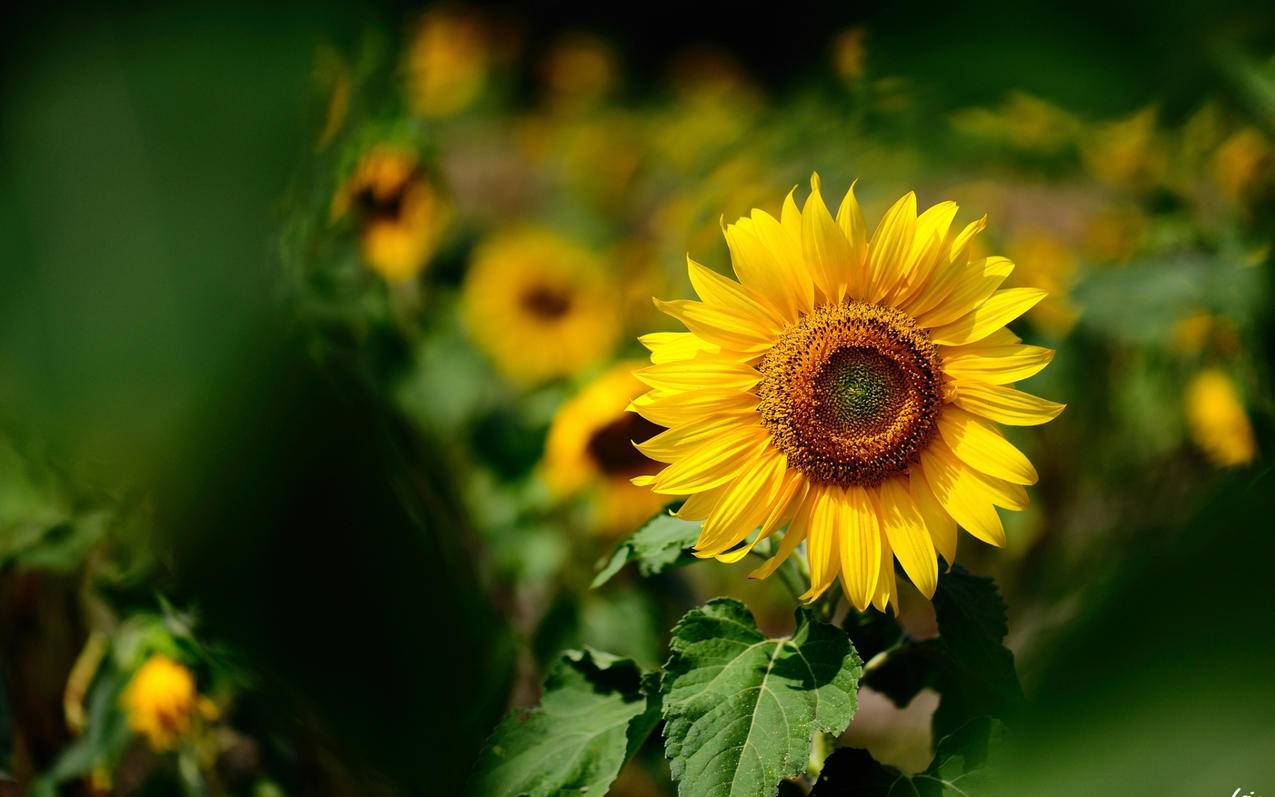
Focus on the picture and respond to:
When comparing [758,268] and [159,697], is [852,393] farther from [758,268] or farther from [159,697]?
[159,697]

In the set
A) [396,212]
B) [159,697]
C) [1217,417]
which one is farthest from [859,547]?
[396,212]

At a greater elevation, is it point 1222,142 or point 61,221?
point 61,221

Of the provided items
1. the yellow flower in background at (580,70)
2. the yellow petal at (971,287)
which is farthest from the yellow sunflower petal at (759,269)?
the yellow flower in background at (580,70)

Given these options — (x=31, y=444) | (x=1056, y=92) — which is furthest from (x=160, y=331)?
(x=31, y=444)

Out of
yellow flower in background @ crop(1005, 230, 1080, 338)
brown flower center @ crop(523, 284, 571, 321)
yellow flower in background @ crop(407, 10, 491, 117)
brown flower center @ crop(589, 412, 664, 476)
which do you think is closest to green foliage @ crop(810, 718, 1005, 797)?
brown flower center @ crop(589, 412, 664, 476)

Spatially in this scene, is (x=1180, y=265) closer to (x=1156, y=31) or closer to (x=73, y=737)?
(x=1156, y=31)

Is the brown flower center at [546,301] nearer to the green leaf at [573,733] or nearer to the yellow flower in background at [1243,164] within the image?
the yellow flower in background at [1243,164]
